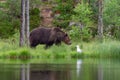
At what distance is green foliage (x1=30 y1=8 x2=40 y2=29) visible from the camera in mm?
48719

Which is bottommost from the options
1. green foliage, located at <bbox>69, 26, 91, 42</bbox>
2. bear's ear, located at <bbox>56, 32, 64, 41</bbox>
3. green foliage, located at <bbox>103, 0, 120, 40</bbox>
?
green foliage, located at <bbox>69, 26, 91, 42</bbox>

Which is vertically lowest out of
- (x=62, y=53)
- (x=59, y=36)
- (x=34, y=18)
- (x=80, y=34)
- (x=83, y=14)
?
(x=80, y=34)

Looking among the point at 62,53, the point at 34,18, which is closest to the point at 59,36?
the point at 62,53

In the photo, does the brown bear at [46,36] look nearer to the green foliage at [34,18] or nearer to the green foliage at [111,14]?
the green foliage at [111,14]

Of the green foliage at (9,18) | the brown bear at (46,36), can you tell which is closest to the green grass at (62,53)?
the brown bear at (46,36)

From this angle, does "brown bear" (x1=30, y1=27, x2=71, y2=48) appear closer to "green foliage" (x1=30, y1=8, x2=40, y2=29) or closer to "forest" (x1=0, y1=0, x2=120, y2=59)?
"forest" (x1=0, y1=0, x2=120, y2=59)

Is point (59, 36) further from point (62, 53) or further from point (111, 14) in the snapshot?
point (111, 14)

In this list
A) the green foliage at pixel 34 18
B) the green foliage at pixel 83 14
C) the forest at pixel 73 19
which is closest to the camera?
the forest at pixel 73 19

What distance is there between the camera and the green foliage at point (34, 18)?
48719mm

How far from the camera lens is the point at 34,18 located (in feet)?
164

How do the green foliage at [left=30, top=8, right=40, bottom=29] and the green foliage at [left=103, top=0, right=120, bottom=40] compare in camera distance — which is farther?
the green foliage at [left=30, top=8, right=40, bottom=29]

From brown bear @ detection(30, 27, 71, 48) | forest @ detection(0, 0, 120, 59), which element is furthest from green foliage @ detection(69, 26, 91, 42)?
brown bear @ detection(30, 27, 71, 48)

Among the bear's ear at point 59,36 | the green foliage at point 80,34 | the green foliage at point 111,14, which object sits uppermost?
the green foliage at point 111,14

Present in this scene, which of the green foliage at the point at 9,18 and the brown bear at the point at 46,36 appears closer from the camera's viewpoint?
the brown bear at the point at 46,36
